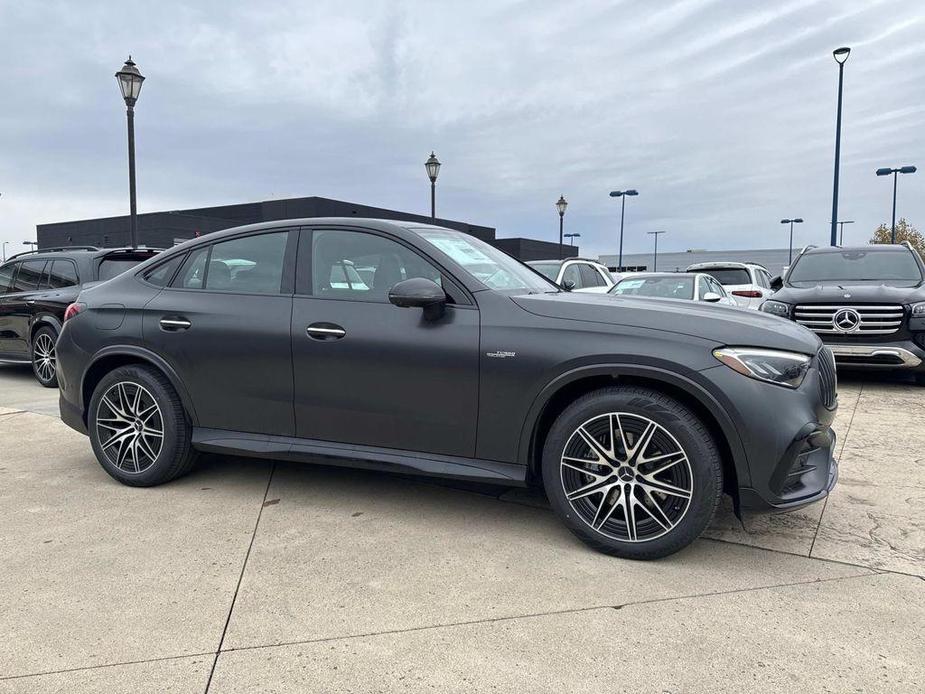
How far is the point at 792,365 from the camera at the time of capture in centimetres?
301

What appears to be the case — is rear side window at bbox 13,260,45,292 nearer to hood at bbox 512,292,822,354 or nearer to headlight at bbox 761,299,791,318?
A: hood at bbox 512,292,822,354

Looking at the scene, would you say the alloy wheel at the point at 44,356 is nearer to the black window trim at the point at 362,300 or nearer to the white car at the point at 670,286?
the black window trim at the point at 362,300

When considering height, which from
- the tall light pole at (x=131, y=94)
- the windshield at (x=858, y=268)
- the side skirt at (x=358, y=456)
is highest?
the tall light pole at (x=131, y=94)

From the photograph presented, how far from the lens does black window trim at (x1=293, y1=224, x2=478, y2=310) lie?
348cm

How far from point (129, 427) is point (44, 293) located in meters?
5.31

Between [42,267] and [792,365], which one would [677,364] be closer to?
[792,365]

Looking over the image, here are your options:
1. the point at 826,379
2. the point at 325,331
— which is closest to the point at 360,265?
the point at 325,331

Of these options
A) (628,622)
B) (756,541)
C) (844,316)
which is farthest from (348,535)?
(844,316)

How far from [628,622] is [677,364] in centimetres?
112

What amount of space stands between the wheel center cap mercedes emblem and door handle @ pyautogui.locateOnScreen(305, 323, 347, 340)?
6.43 metres

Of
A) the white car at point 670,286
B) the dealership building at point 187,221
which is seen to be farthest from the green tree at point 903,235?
the white car at point 670,286

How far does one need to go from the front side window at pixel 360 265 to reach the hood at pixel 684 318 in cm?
64

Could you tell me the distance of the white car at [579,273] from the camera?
496 inches

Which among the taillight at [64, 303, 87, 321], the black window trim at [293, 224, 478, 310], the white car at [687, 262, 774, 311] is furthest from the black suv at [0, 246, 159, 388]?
the white car at [687, 262, 774, 311]
